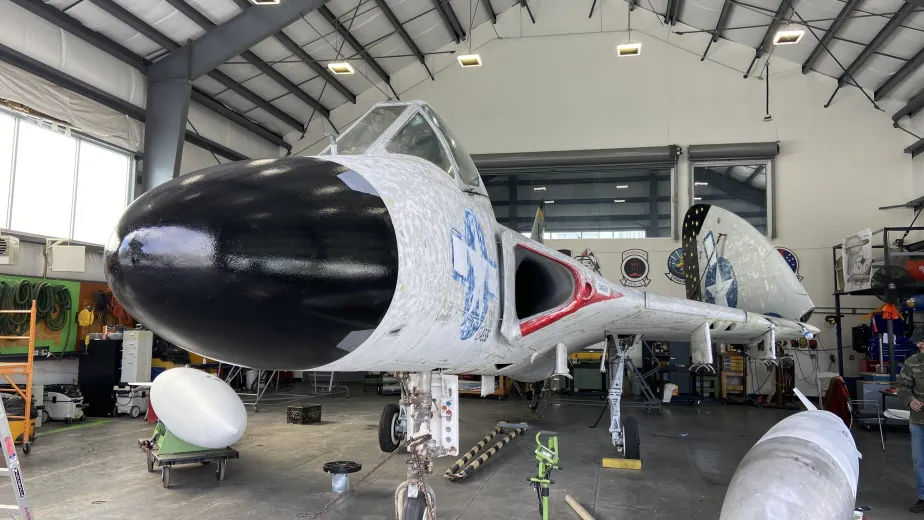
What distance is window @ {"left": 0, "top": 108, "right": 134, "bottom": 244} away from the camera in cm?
1114

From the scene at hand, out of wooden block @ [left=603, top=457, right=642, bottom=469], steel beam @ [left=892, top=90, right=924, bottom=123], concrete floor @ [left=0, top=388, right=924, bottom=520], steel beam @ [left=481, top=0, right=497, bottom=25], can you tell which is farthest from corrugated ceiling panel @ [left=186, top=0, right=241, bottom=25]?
steel beam @ [left=892, top=90, right=924, bottom=123]

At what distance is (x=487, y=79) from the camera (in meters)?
19.7

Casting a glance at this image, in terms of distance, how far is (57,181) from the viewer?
40.2 ft

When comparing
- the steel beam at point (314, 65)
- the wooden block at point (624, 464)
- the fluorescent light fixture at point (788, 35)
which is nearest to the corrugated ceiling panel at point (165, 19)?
the steel beam at point (314, 65)

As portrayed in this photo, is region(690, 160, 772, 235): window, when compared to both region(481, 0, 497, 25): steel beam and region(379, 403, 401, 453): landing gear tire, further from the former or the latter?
region(379, 403, 401, 453): landing gear tire

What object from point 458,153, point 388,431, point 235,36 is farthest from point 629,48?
point 458,153

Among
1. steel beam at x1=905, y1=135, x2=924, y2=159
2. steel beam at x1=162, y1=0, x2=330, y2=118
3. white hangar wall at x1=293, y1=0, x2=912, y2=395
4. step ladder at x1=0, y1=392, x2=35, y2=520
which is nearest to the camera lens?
step ladder at x1=0, y1=392, x2=35, y2=520

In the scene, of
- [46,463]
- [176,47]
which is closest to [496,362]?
[46,463]

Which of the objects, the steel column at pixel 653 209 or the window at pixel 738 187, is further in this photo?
the steel column at pixel 653 209

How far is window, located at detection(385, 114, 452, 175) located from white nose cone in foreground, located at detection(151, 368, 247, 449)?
202 inches

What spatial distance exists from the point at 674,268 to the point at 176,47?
588 inches

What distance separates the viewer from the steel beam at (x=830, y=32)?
41.9 ft

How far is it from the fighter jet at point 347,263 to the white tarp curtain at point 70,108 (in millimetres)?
10903

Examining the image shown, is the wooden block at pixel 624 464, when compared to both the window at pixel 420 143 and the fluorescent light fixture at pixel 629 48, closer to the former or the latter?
the window at pixel 420 143
